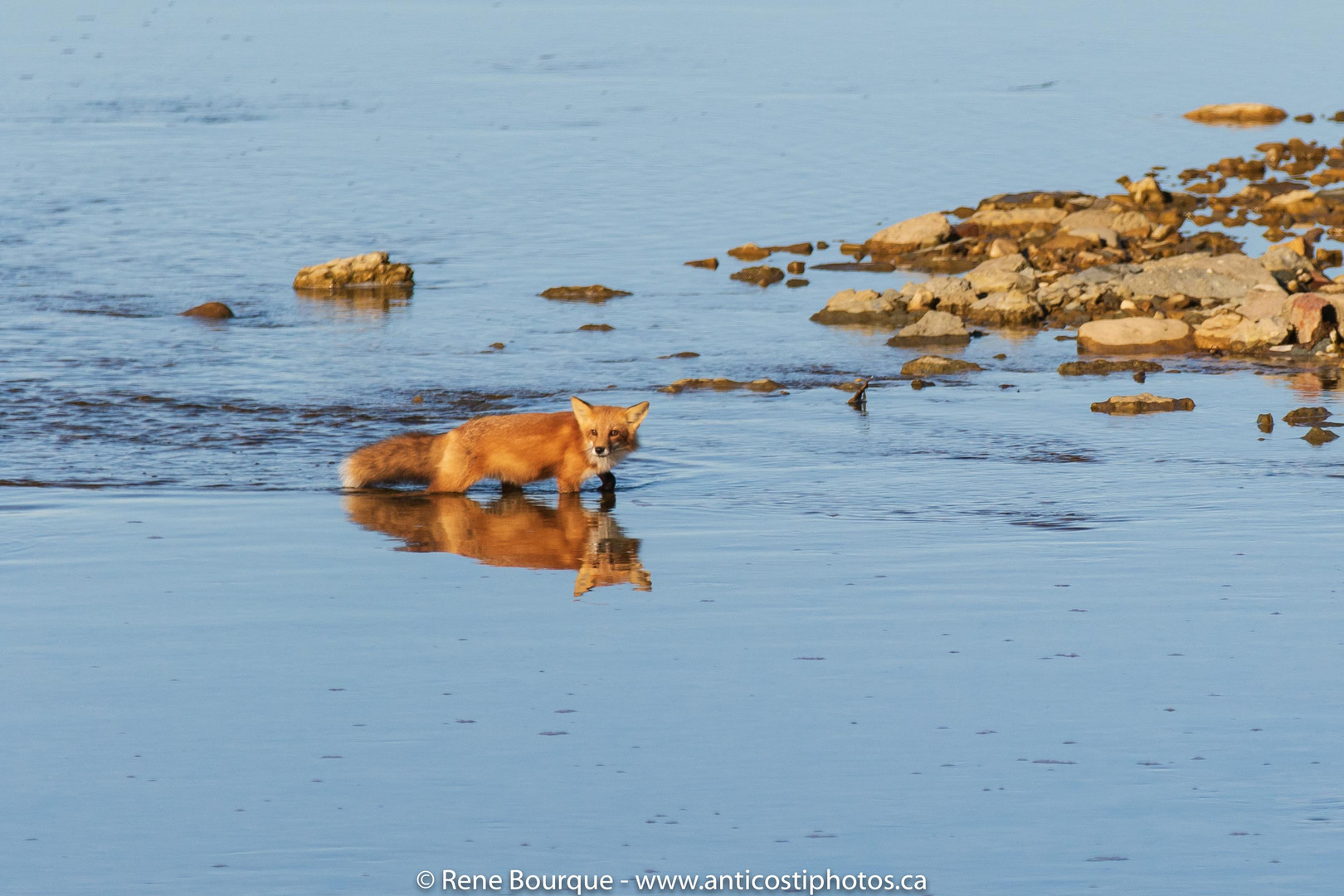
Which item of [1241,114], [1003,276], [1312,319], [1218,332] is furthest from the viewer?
[1241,114]

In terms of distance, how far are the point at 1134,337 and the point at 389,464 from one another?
974 centimetres

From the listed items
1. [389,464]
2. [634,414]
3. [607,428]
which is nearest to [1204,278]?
[634,414]

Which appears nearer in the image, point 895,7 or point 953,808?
point 953,808

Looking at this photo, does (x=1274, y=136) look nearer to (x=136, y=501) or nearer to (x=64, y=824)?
(x=136, y=501)

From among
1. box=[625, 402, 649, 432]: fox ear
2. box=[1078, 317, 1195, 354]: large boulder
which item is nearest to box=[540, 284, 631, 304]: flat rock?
box=[1078, 317, 1195, 354]: large boulder

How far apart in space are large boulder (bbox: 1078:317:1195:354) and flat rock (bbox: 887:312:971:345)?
137cm

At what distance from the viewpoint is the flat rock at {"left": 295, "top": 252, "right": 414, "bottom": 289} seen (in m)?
25.4

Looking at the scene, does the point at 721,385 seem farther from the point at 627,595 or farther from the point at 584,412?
the point at 627,595

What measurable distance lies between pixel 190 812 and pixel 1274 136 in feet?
125

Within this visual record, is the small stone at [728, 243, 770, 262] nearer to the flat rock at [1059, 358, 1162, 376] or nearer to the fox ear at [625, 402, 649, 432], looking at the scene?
the flat rock at [1059, 358, 1162, 376]

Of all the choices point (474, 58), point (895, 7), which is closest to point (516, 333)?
point (474, 58)

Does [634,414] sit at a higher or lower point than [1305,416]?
higher

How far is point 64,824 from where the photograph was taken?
768 cm

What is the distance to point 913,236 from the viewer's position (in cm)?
2777
